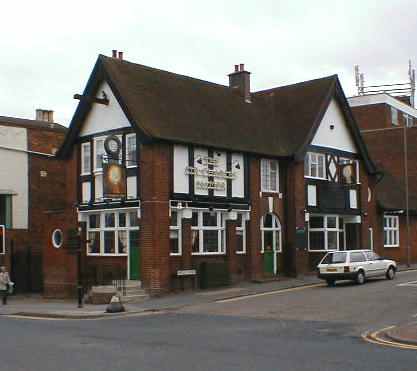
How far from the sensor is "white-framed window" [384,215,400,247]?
42.5 meters

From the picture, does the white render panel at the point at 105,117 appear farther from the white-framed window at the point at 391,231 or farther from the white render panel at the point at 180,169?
the white-framed window at the point at 391,231

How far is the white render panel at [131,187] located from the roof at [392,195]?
1722 cm

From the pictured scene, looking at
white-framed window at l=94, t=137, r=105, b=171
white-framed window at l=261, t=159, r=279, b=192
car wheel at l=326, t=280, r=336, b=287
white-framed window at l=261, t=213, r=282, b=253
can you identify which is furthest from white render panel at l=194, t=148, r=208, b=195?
car wheel at l=326, t=280, r=336, b=287

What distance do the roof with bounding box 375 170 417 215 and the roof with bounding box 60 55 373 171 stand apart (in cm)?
371

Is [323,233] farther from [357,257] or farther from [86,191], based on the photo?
[86,191]

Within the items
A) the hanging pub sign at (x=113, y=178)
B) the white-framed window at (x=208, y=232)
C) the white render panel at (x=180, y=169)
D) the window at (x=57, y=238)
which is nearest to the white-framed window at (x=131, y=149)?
the hanging pub sign at (x=113, y=178)

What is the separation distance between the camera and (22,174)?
121 ft

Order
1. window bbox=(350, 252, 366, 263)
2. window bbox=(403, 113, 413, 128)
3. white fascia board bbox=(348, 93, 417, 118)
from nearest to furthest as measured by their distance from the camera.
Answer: window bbox=(350, 252, 366, 263) → white fascia board bbox=(348, 93, 417, 118) → window bbox=(403, 113, 413, 128)

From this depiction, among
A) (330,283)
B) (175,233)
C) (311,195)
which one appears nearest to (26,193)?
(175,233)

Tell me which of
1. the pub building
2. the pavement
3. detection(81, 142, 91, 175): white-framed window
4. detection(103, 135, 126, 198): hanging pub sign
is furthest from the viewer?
detection(81, 142, 91, 175): white-framed window

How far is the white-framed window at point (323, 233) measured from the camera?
3612 centimetres

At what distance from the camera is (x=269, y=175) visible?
34.2 m

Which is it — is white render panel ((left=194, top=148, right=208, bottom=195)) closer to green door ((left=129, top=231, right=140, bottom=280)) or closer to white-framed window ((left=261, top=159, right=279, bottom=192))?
green door ((left=129, top=231, right=140, bottom=280))

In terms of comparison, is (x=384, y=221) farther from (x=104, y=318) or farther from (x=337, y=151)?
(x=104, y=318)
